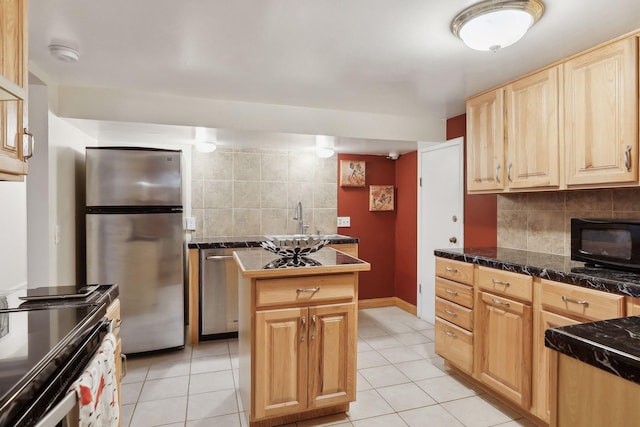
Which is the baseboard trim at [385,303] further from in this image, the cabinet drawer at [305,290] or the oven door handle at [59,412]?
the oven door handle at [59,412]

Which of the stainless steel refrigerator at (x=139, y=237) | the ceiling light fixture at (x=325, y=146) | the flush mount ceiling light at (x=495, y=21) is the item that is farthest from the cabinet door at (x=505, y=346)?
the stainless steel refrigerator at (x=139, y=237)

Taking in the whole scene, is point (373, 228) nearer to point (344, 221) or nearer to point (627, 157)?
point (344, 221)

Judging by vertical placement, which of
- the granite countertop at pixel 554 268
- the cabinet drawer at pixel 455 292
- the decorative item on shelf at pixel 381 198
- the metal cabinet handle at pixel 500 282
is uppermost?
the decorative item on shelf at pixel 381 198

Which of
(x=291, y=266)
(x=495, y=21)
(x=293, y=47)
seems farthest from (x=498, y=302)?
(x=293, y=47)

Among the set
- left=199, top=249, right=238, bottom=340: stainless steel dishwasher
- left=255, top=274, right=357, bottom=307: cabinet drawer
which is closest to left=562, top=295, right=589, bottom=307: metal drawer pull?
left=255, top=274, right=357, bottom=307: cabinet drawer

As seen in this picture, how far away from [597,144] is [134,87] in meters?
3.04

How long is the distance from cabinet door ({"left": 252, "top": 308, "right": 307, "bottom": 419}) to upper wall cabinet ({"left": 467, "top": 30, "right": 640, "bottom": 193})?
1.72m

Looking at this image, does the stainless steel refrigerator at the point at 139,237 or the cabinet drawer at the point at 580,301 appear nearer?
the cabinet drawer at the point at 580,301

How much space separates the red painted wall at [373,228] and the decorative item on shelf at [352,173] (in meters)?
0.06

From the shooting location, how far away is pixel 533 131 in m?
2.25

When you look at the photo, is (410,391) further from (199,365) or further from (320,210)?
(320,210)

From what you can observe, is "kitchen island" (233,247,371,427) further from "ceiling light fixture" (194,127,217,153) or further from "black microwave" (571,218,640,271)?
"ceiling light fixture" (194,127,217,153)

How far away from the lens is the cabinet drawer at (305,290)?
1.81 metres

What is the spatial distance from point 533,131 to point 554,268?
92 cm
